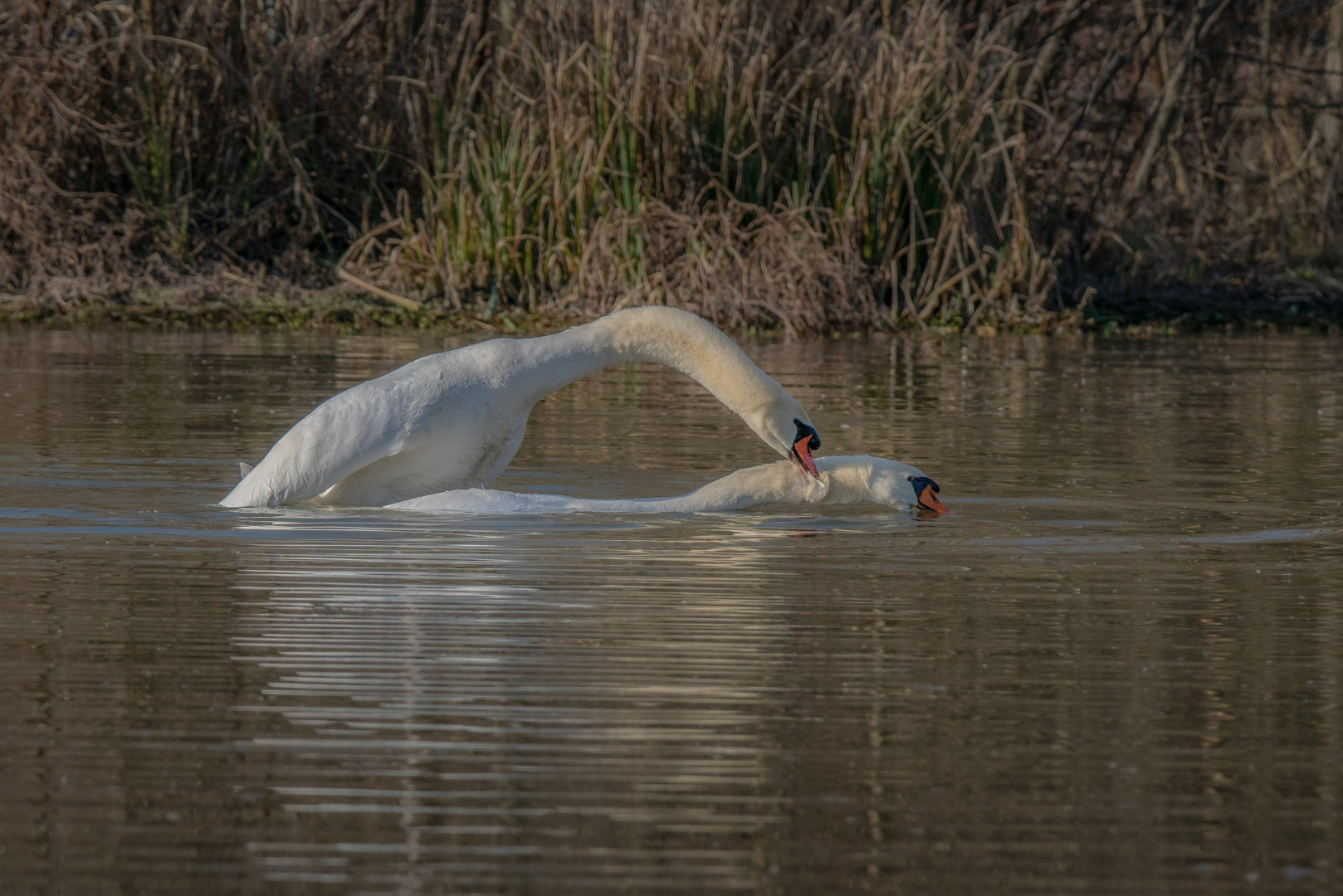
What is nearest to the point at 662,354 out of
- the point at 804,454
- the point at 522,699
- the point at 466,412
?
the point at 804,454

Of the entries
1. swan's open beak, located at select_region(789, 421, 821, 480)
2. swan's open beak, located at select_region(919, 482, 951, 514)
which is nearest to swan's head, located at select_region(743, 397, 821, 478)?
swan's open beak, located at select_region(789, 421, 821, 480)

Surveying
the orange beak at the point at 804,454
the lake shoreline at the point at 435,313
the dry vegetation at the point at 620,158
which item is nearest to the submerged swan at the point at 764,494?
the orange beak at the point at 804,454

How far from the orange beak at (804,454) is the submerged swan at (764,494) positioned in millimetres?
109

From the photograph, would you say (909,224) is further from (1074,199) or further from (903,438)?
(903,438)

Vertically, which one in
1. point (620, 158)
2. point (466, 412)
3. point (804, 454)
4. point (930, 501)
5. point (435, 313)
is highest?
point (620, 158)

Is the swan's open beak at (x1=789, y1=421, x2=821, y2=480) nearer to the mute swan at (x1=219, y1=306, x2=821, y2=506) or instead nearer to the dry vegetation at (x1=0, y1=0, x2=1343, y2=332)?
the mute swan at (x1=219, y1=306, x2=821, y2=506)

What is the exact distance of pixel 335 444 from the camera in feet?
24.8

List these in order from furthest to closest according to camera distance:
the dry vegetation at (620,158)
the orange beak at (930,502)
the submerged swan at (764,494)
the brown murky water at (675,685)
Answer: the dry vegetation at (620,158)
the orange beak at (930,502)
the submerged swan at (764,494)
the brown murky water at (675,685)

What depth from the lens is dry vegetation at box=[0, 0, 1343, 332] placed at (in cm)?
1745

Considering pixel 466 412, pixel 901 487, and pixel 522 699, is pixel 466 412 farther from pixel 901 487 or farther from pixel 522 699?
pixel 522 699

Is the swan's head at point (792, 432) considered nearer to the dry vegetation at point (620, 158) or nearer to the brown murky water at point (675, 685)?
the brown murky water at point (675, 685)

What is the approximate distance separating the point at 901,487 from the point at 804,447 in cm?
40

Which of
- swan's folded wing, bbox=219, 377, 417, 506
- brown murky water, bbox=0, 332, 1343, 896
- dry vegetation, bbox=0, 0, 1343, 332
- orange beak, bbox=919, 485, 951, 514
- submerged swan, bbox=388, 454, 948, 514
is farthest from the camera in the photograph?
dry vegetation, bbox=0, 0, 1343, 332

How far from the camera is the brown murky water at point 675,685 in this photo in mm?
3477
